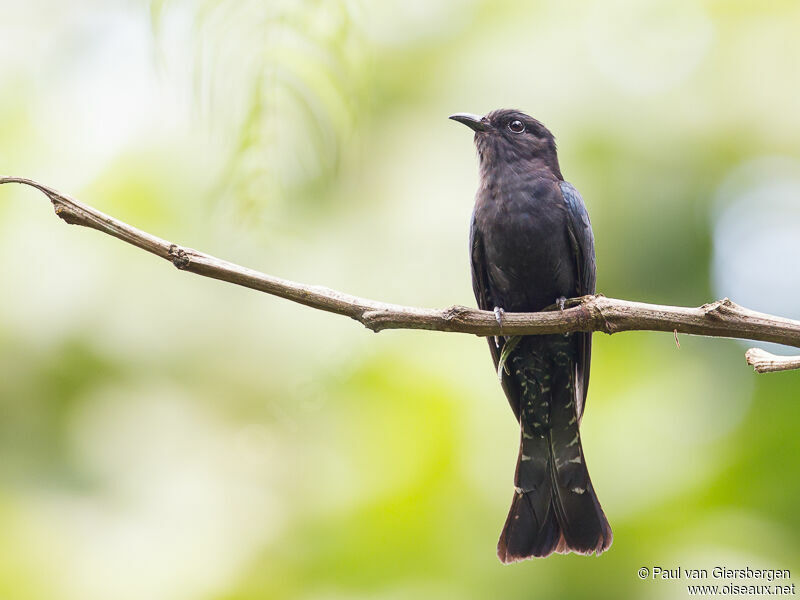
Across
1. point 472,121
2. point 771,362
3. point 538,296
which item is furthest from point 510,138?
point 771,362

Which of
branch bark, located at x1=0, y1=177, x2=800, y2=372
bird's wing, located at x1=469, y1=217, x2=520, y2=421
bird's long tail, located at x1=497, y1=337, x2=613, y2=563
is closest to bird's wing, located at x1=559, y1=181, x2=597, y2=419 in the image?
bird's long tail, located at x1=497, y1=337, x2=613, y2=563

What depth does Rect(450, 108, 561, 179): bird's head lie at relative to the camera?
407 centimetres

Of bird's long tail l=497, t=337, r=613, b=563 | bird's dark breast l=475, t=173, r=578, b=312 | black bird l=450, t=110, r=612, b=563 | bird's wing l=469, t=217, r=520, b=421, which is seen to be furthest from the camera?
bird's wing l=469, t=217, r=520, b=421

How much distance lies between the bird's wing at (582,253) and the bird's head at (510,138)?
0.30m

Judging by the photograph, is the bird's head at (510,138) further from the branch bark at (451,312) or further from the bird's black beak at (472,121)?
the branch bark at (451,312)

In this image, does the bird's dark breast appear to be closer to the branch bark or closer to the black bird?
the black bird

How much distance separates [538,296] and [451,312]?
1651 millimetres

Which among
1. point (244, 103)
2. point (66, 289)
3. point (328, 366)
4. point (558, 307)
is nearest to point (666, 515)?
point (558, 307)

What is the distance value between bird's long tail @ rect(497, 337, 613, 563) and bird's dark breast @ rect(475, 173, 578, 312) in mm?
327

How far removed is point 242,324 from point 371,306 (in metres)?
2.38

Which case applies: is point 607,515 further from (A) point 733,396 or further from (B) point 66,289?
(B) point 66,289

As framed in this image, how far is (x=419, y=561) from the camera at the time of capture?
380cm

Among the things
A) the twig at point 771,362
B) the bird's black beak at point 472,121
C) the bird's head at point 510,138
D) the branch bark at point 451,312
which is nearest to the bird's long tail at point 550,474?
the bird's head at point 510,138

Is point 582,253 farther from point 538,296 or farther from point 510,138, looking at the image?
point 510,138
